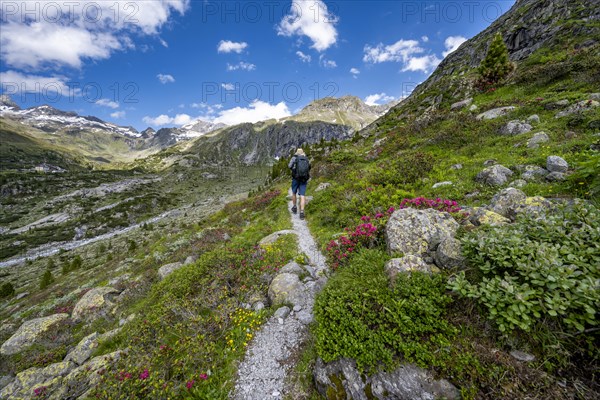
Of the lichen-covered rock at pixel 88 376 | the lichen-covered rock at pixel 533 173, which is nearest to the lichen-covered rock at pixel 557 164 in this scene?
the lichen-covered rock at pixel 533 173

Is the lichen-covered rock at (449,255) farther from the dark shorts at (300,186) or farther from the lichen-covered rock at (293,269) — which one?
the dark shorts at (300,186)

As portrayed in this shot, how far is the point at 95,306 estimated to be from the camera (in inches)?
436

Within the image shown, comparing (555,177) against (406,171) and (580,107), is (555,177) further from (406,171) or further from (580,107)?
(580,107)

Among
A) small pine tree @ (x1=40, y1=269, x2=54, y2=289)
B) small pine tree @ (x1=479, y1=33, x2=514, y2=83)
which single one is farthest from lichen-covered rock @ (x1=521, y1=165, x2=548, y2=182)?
small pine tree @ (x1=40, y1=269, x2=54, y2=289)

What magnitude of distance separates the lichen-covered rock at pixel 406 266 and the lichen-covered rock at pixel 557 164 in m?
7.67

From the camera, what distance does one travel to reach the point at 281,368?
15.6 ft

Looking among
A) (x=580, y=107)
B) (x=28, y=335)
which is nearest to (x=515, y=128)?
(x=580, y=107)

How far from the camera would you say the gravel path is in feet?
14.4

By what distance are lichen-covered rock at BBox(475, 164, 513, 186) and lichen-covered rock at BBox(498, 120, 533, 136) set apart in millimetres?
6612

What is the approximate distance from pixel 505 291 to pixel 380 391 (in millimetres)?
2520

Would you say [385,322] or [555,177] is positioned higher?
[555,177]

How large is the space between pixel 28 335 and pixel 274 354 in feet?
43.1

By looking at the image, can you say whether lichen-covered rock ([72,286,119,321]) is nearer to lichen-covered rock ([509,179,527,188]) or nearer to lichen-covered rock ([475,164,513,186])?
lichen-covered rock ([475,164,513,186])

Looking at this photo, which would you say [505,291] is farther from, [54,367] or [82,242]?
[82,242]
